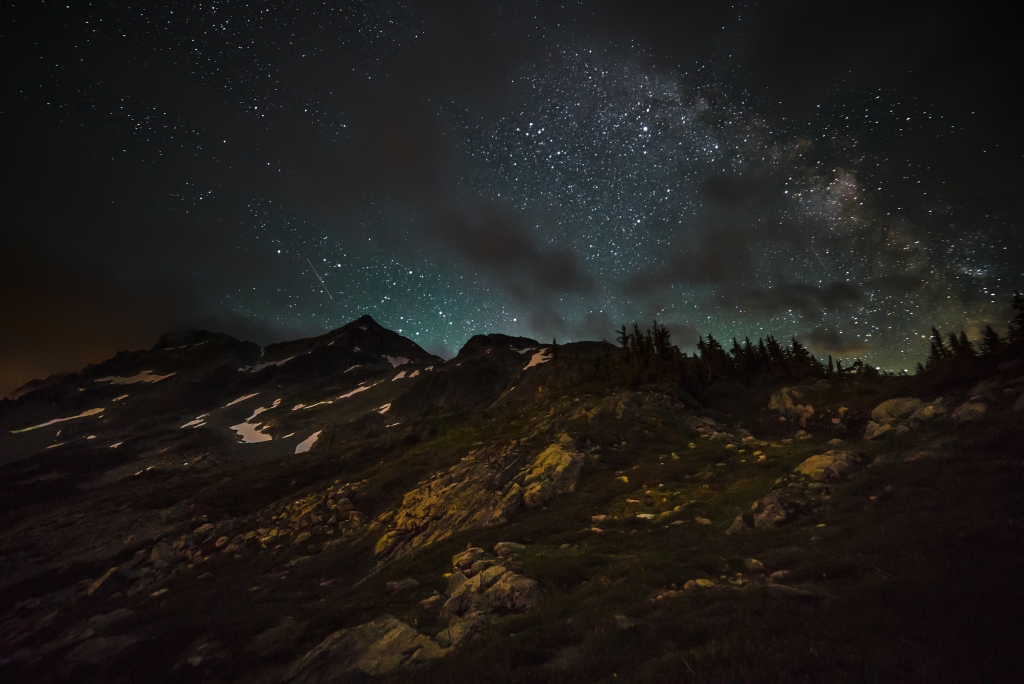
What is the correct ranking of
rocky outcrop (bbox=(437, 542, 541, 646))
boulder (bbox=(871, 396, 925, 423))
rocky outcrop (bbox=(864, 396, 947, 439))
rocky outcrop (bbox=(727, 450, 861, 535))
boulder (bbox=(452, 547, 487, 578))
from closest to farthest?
rocky outcrop (bbox=(437, 542, 541, 646))
rocky outcrop (bbox=(727, 450, 861, 535))
boulder (bbox=(452, 547, 487, 578))
rocky outcrop (bbox=(864, 396, 947, 439))
boulder (bbox=(871, 396, 925, 423))

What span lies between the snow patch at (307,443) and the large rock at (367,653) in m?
129

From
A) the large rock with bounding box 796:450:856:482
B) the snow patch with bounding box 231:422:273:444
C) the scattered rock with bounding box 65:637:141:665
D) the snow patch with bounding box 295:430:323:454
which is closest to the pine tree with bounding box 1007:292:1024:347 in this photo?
the large rock with bounding box 796:450:856:482

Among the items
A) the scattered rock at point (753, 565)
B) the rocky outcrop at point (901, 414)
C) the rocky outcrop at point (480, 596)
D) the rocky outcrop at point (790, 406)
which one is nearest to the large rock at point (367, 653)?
the rocky outcrop at point (480, 596)

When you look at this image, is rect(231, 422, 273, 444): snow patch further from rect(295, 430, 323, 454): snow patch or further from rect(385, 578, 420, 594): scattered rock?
rect(385, 578, 420, 594): scattered rock

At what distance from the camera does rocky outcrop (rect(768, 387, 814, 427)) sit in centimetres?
4328

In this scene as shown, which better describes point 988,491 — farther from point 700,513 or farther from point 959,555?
point 700,513

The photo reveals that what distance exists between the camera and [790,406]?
46875mm

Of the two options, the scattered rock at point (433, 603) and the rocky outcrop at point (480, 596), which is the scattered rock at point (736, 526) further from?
the scattered rock at point (433, 603)

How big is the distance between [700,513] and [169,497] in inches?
3709

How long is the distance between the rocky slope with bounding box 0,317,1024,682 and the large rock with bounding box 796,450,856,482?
0.15 m

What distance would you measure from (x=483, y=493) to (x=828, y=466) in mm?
26749

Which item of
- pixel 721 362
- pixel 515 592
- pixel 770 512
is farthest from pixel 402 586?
pixel 721 362

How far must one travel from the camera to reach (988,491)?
15703 mm

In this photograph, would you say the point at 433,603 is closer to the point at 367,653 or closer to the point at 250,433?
the point at 367,653
